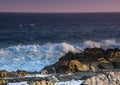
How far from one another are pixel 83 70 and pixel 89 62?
274 cm

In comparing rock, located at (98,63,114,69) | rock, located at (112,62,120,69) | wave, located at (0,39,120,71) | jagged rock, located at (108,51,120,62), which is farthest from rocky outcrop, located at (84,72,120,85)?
wave, located at (0,39,120,71)

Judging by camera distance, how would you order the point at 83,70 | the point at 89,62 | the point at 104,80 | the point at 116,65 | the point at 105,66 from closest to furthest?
the point at 104,80
the point at 83,70
the point at 105,66
the point at 116,65
the point at 89,62

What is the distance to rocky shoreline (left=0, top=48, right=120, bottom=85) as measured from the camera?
81.3 feet

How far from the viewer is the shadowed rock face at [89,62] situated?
95.7ft

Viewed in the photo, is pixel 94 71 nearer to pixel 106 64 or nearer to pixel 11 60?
pixel 106 64

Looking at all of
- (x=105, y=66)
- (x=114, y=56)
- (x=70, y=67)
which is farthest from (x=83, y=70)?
(x=114, y=56)

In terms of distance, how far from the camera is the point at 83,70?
28.9m

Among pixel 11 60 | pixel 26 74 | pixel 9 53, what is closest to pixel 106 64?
pixel 26 74

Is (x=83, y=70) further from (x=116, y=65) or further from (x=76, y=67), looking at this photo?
(x=116, y=65)

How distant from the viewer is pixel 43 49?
43.9 meters

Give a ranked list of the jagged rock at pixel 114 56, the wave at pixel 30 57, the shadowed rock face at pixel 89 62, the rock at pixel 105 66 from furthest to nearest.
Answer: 1. the wave at pixel 30 57
2. the jagged rock at pixel 114 56
3. the rock at pixel 105 66
4. the shadowed rock face at pixel 89 62

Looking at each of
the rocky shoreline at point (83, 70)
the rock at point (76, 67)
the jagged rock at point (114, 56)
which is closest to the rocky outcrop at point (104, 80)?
the rocky shoreline at point (83, 70)

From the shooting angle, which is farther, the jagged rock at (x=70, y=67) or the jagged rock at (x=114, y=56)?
the jagged rock at (x=114, y=56)

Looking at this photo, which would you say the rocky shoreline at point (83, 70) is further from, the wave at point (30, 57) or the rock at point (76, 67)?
the wave at point (30, 57)
